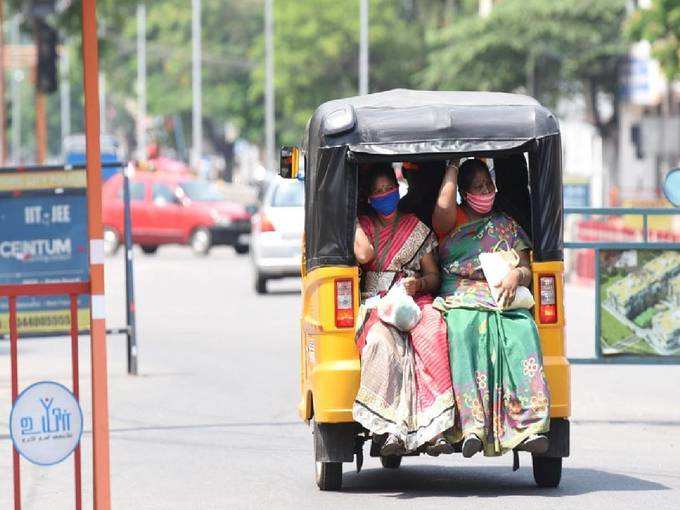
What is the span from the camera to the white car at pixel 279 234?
2584 cm

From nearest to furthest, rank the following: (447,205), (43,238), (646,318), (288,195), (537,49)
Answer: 1. (447,205)
2. (646,318)
3. (43,238)
4. (288,195)
5. (537,49)

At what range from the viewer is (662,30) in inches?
1391

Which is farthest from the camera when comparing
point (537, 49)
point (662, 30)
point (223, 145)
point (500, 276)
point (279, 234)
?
point (223, 145)

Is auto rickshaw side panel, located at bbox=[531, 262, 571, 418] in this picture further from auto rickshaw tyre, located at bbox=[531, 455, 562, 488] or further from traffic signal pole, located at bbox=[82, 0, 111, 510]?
traffic signal pole, located at bbox=[82, 0, 111, 510]

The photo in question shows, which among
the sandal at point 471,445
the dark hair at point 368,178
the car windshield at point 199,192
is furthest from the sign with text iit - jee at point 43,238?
the car windshield at point 199,192

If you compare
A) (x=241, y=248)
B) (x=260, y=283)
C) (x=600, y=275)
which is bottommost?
(x=241, y=248)

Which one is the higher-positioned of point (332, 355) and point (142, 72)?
point (142, 72)

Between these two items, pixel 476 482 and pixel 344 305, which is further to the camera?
pixel 476 482

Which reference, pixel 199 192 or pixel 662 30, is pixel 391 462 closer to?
pixel 662 30

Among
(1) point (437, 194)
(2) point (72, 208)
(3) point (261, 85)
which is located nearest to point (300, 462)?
(1) point (437, 194)

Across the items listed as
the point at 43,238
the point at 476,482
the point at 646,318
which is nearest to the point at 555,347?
the point at 476,482

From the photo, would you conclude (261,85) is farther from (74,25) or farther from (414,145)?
(414,145)

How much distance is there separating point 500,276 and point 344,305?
0.74 meters

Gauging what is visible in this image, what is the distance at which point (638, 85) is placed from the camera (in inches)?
2223
